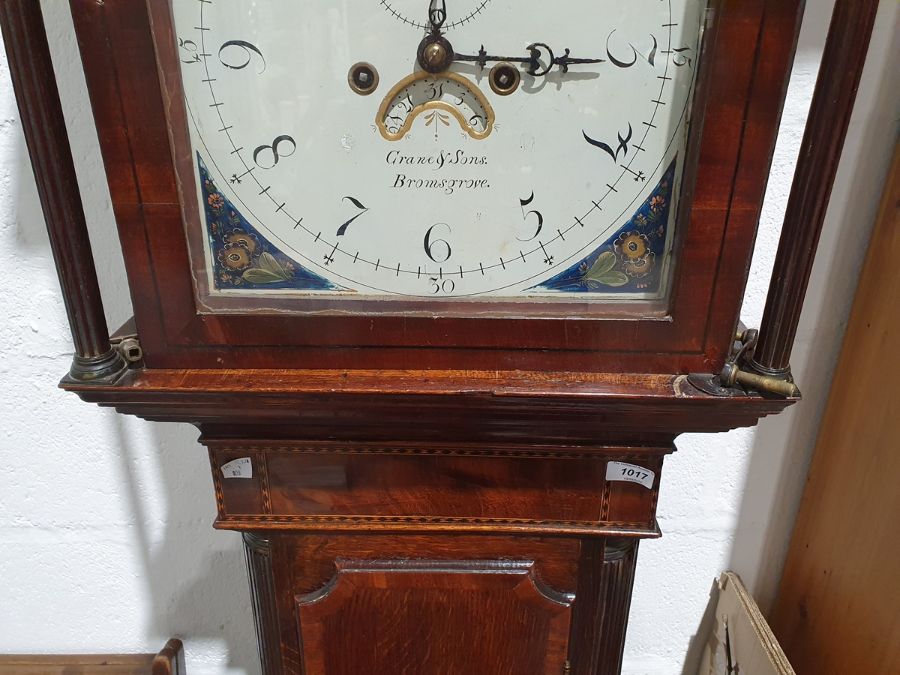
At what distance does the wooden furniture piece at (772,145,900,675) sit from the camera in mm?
842

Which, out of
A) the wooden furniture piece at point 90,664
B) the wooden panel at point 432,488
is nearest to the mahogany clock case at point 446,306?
the wooden panel at point 432,488

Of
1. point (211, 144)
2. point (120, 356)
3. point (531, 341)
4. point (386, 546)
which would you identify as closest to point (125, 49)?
point (211, 144)

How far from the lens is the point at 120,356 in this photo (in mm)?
613

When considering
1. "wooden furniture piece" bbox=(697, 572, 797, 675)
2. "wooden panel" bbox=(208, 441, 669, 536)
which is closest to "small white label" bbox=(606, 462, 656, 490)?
"wooden panel" bbox=(208, 441, 669, 536)

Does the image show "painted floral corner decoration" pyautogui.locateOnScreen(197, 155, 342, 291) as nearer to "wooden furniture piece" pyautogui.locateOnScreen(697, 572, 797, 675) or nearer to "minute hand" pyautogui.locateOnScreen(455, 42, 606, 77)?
"minute hand" pyautogui.locateOnScreen(455, 42, 606, 77)

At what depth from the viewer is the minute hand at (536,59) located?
1.73 ft

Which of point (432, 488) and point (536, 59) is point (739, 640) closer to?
point (432, 488)

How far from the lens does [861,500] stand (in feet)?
2.95

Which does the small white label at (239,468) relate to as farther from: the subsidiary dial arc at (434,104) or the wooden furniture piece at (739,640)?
the wooden furniture piece at (739,640)

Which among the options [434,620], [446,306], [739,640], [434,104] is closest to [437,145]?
[434,104]

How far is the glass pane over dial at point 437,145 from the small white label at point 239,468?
0.61 ft

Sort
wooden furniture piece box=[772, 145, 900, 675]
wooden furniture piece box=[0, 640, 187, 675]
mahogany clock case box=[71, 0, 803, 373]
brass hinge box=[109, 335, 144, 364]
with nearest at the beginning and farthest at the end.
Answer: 1. mahogany clock case box=[71, 0, 803, 373]
2. brass hinge box=[109, 335, 144, 364]
3. wooden furniture piece box=[772, 145, 900, 675]
4. wooden furniture piece box=[0, 640, 187, 675]

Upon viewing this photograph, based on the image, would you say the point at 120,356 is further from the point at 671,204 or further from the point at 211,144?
the point at 671,204

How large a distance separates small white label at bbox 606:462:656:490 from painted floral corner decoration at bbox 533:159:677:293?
19 cm
